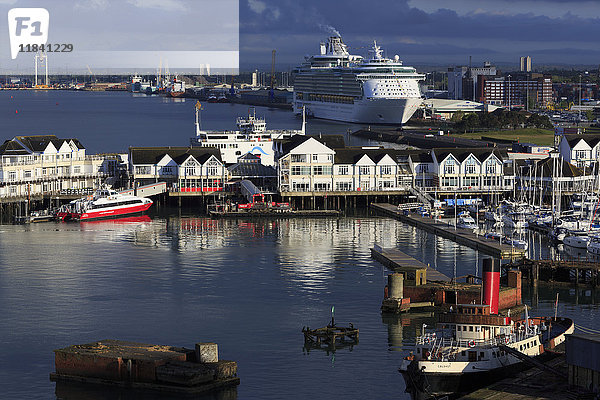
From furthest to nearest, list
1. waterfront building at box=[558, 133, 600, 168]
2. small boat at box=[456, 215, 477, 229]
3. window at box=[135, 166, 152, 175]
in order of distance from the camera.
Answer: waterfront building at box=[558, 133, 600, 168]
window at box=[135, 166, 152, 175]
small boat at box=[456, 215, 477, 229]

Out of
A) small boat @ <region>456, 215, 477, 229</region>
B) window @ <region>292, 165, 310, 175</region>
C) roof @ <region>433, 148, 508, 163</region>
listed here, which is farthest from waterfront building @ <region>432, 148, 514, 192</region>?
small boat @ <region>456, 215, 477, 229</region>

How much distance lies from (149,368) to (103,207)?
3597 cm

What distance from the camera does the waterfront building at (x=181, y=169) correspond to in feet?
232

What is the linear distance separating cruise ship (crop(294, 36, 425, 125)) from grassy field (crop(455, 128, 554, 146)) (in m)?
21.3

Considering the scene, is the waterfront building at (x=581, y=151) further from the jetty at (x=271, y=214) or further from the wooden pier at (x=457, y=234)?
the jetty at (x=271, y=214)

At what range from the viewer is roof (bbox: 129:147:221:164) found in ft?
233

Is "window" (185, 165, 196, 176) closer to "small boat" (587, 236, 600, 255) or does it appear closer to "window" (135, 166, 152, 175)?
"window" (135, 166, 152, 175)

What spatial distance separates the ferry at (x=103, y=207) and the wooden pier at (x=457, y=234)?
13774 millimetres

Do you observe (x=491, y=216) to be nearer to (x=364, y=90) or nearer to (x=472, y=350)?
(x=472, y=350)

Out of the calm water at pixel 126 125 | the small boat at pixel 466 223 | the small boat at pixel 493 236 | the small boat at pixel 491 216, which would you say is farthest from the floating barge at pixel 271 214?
the calm water at pixel 126 125

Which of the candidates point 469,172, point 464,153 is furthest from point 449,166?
point 464,153

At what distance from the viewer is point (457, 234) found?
55344 mm

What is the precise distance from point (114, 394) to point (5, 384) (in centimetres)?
310

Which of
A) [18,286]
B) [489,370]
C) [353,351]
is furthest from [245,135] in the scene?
[489,370]
